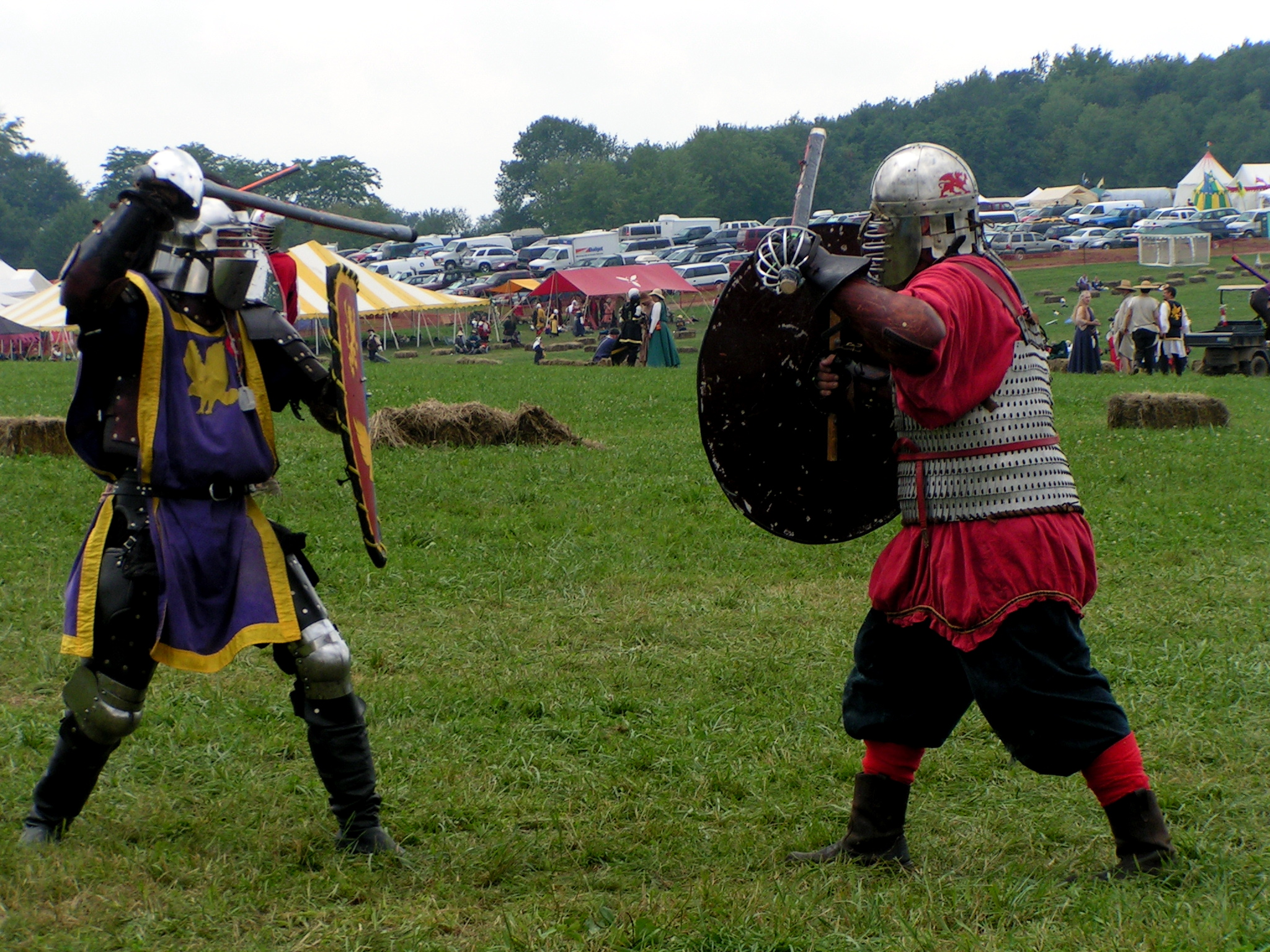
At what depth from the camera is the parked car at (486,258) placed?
172 feet

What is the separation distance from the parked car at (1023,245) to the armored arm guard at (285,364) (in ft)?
151

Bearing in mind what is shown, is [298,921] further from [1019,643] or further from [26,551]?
[26,551]

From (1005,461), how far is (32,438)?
9.03m

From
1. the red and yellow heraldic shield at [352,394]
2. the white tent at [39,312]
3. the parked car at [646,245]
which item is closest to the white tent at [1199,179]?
the parked car at [646,245]

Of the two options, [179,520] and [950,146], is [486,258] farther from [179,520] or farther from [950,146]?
[950,146]

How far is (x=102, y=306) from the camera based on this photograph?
315cm

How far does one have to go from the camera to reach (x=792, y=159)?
306 ft


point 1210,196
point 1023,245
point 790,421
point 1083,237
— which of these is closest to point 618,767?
point 790,421

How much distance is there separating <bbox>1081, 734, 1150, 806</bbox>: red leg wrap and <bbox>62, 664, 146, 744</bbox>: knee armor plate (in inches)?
92.5

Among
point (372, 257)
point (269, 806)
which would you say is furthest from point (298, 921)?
point (372, 257)

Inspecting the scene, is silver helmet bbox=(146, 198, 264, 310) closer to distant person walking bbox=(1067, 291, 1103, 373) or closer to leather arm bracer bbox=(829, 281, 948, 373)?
leather arm bracer bbox=(829, 281, 948, 373)

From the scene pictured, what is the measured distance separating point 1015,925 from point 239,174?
62.6 m

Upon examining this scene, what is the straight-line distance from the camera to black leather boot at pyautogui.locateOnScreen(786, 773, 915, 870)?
133 inches

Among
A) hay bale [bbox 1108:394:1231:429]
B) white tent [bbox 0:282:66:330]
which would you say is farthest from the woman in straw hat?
hay bale [bbox 1108:394:1231:429]
